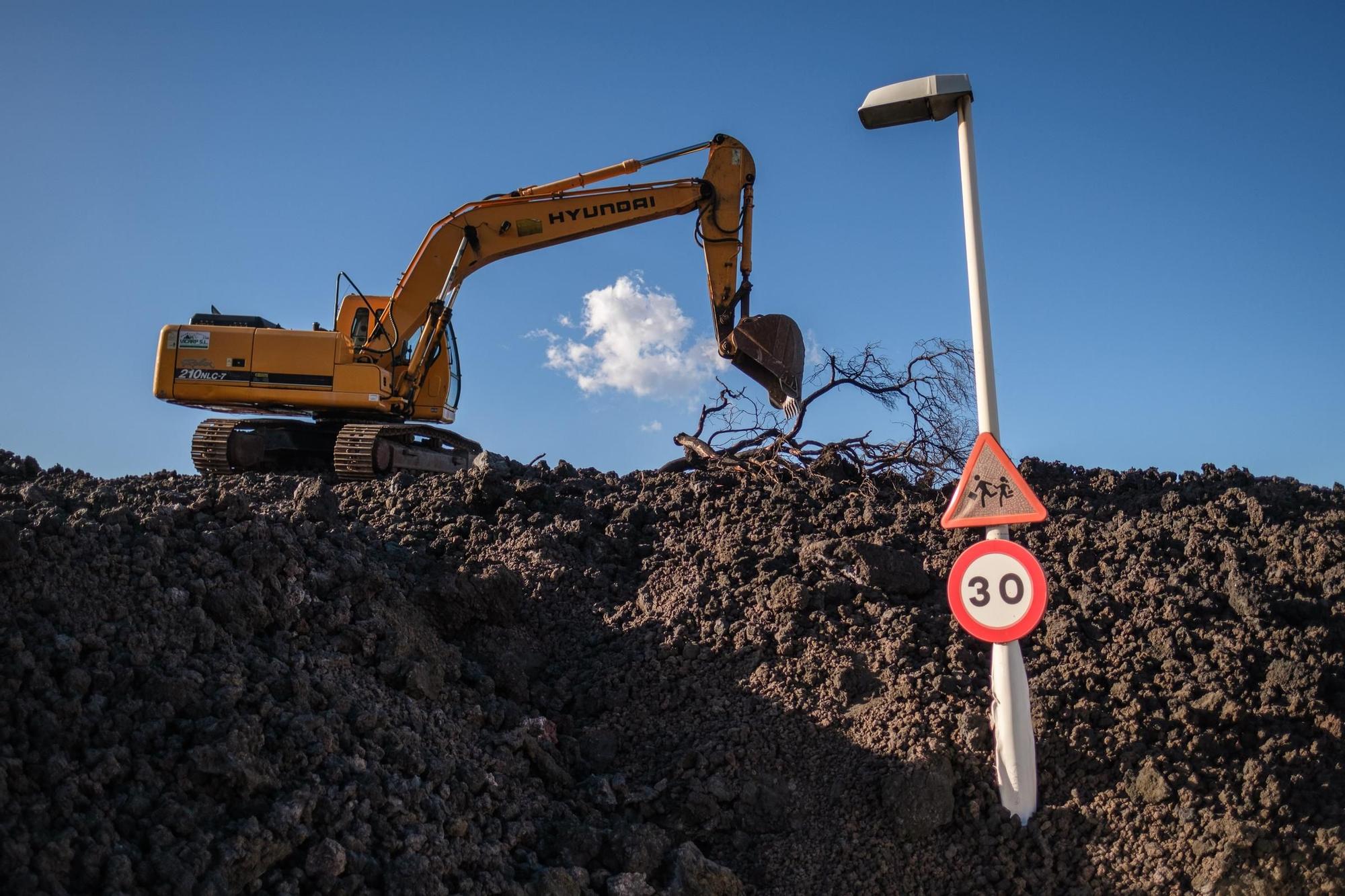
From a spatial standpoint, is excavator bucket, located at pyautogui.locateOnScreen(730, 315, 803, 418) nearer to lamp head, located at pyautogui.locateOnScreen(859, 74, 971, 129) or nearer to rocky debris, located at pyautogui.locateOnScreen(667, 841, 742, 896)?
lamp head, located at pyautogui.locateOnScreen(859, 74, 971, 129)

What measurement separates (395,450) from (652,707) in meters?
8.02

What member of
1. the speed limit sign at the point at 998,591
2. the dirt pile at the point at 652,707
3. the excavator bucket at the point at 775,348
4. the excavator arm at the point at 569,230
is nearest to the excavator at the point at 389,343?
the excavator arm at the point at 569,230

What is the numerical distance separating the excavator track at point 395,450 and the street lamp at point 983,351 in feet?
24.9

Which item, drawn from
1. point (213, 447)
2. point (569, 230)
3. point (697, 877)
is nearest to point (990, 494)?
point (697, 877)

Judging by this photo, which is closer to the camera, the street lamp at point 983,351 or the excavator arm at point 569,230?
the street lamp at point 983,351

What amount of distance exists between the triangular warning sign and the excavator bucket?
5.72 m

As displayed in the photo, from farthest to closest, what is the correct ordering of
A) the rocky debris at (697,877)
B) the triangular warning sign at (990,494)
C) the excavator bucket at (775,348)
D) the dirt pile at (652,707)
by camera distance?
the excavator bucket at (775,348) → the triangular warning sign at (990,494) → the rocky debris at (697,877) → the dirt pile at (652,707)

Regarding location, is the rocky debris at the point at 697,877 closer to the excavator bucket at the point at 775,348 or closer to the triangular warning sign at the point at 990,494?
the triangular warning sign at the point at 990,494

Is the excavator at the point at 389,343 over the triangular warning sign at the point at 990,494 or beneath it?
over

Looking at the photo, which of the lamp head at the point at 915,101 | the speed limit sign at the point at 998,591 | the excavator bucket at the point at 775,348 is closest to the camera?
the speed limit sign at the point at 998,591

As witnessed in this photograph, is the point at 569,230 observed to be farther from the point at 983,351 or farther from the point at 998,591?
the point at 998,591

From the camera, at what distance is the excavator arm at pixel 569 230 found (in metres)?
12.4

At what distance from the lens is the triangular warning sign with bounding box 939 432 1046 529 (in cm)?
536

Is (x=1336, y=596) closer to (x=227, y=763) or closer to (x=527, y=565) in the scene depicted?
(x=527, y=565)
